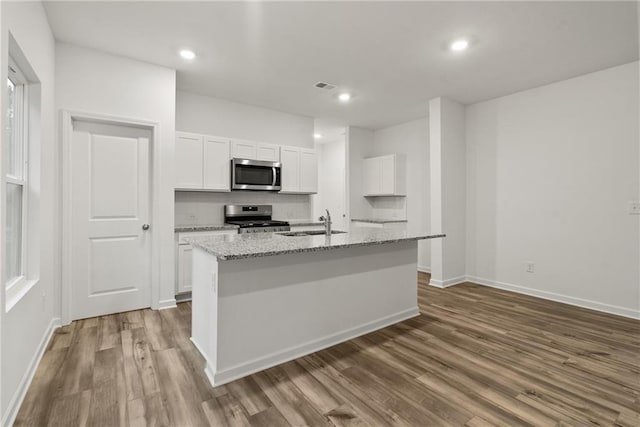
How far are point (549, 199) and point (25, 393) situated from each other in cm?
523

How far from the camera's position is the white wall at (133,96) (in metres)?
2.99

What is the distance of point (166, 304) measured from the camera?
137 inches

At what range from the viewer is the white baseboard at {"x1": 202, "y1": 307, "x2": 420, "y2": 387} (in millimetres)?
2033

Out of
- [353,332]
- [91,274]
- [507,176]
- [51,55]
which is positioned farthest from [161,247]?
[507,176]

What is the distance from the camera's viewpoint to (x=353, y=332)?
8.93 feet

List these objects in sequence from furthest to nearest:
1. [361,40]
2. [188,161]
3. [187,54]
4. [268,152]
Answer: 1. [268,152]
2. [188,161]
3. [187,54]
4. [361,40]

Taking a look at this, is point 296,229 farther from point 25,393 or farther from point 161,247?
point 25,393

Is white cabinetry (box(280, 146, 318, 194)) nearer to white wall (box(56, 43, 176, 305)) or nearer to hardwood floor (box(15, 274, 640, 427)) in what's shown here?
white wall (box(56, 43, 176, 305))

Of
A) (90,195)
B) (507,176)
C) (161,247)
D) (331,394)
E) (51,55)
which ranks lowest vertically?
(331,394)

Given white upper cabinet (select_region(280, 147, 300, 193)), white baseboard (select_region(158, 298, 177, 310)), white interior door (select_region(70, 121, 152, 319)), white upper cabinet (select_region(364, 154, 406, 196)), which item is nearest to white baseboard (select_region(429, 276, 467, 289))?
white upper cabinet (select_region(364, 154, 406, 196))

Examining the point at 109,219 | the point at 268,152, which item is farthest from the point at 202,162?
the point at 109,219

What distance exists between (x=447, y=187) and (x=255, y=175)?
9.10 ft

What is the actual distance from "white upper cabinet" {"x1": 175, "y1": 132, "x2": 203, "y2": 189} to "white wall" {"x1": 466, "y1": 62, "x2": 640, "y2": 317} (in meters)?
3.92

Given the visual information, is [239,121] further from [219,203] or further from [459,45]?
[459,45]
